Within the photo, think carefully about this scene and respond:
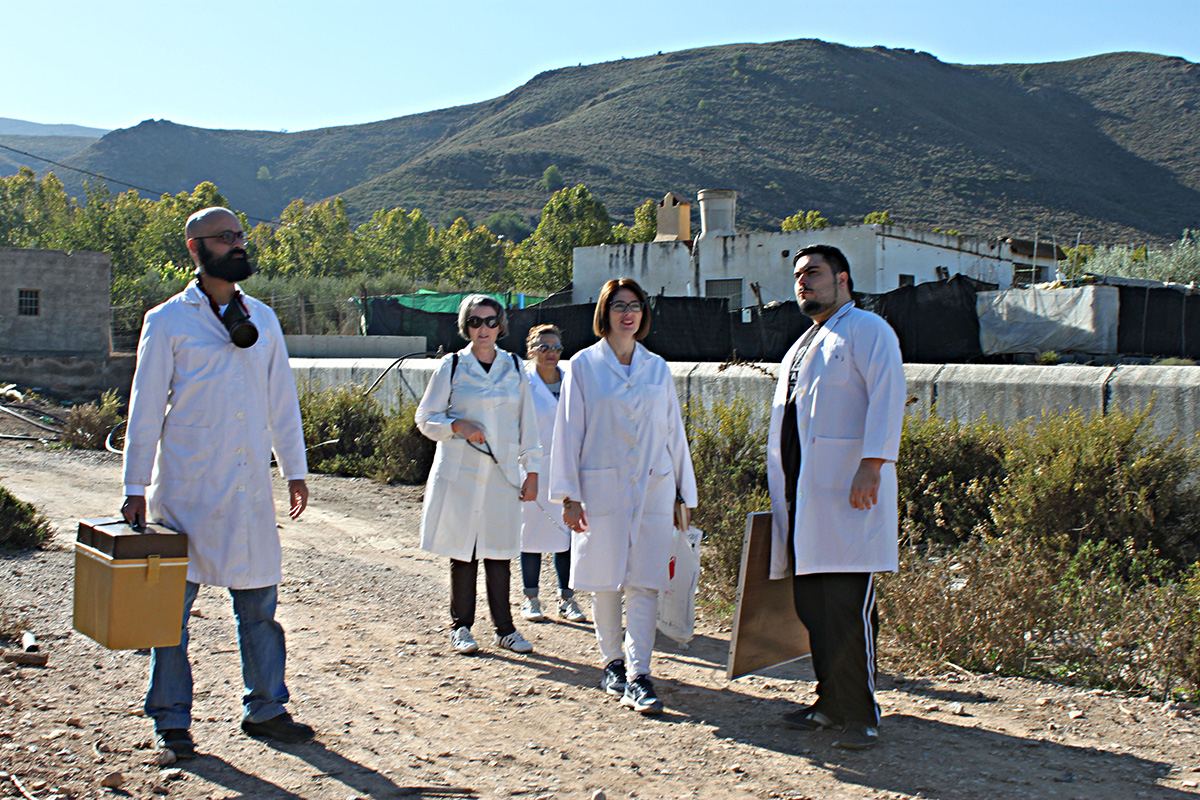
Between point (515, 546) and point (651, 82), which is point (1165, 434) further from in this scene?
point (651, 82)

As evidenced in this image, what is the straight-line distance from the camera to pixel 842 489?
157 inches

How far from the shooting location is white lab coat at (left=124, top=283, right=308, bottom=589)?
384cm

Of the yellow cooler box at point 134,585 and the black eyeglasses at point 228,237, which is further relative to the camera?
the black eyeglasses at point 228,237

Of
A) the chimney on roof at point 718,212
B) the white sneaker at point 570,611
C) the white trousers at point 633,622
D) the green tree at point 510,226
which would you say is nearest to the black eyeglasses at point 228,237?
the white trousers at point 633,622

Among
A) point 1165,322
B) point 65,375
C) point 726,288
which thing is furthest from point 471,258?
point 1165,322

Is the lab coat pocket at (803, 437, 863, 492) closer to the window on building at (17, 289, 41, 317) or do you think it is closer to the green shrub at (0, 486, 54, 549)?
the green shrub at (0, 486, 54, 549)

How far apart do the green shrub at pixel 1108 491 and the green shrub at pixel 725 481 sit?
1.65 meters

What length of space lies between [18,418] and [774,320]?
1414cm

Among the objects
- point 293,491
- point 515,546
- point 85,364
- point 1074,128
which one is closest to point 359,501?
point 515,546

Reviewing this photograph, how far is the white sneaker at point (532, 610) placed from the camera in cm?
637

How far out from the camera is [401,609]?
6547mm

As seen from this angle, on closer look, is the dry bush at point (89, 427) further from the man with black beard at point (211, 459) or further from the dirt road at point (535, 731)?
the man with black beard at point (211, 459)

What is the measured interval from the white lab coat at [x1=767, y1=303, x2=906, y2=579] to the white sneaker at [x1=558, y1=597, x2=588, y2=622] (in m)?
2.62

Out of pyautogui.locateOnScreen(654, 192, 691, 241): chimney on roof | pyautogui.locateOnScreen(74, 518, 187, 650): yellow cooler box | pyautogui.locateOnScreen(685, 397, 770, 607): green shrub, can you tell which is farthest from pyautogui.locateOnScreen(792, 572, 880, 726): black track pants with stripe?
pyautogui.locateOnScreen(654, 192, 691, 241): chimney on roof
